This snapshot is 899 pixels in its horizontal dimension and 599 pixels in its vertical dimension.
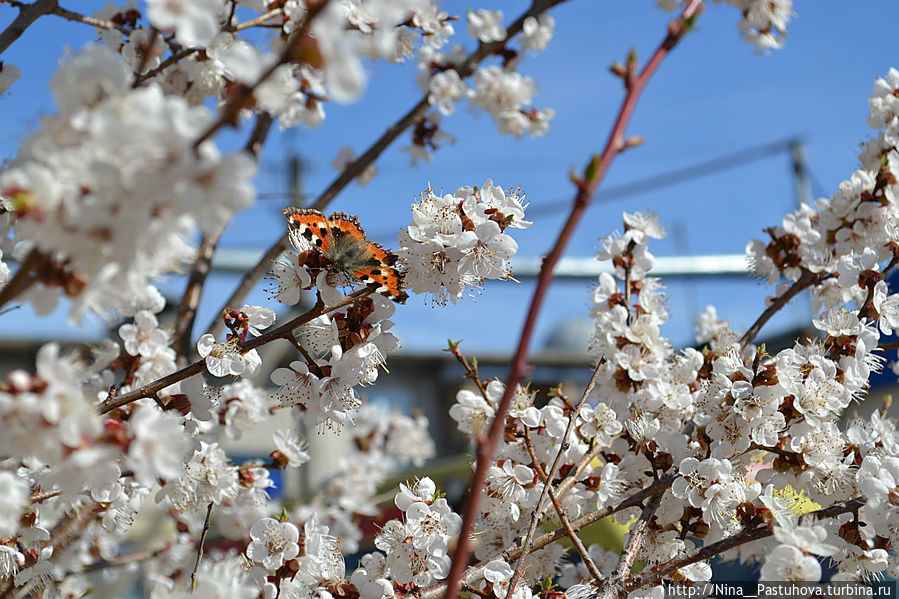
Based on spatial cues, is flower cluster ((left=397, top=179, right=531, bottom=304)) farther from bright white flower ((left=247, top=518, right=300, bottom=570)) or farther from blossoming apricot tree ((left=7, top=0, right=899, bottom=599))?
bright white flower ((left=247, top=518, right=300, bottom=570))

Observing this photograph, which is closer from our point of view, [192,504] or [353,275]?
[353,275]

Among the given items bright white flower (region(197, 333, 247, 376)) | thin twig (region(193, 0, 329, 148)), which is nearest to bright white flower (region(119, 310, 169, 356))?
bright white flower (region(197, 333, 247, 376))

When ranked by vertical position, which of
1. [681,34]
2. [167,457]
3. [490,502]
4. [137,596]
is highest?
[137,596]

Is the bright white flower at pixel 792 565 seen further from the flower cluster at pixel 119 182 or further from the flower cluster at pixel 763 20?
the flower cluster at pixel 763 20

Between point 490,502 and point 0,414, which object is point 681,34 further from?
point 490,502

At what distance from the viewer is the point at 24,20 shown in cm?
173

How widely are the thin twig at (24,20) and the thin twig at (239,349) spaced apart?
2.88 ft

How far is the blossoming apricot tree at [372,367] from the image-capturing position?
800 mm

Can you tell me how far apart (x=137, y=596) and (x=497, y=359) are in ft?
34.1

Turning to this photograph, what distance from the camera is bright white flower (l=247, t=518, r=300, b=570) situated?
1.75 m

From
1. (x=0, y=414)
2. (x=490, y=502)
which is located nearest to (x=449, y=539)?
(x=490, y=502)

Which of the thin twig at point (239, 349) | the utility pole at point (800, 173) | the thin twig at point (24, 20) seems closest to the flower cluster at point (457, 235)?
the thin twig at point (239, 349)

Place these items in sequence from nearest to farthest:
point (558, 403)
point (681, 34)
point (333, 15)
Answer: point (333, 15)
point (681, 34)
point (558, 403)

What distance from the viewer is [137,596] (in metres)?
7.99
